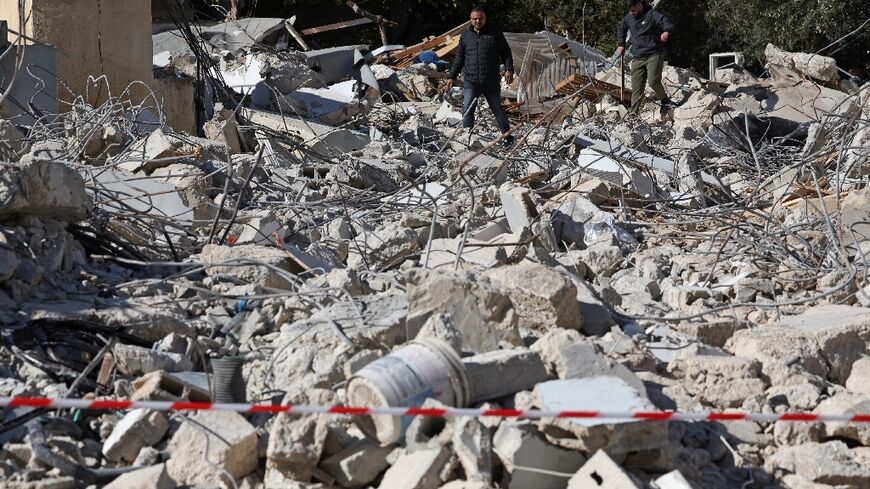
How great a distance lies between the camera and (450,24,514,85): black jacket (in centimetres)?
1133

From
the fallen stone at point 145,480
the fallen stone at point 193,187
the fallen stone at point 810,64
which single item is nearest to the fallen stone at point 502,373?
the fallen stone at point 145,480

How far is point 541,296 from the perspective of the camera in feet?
15.2

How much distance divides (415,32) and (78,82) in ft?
45.9

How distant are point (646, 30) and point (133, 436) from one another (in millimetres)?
11030

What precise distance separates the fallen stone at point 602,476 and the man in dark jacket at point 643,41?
35.6 ft

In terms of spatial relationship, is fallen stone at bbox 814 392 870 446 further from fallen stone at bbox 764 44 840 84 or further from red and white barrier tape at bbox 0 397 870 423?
fallen stone at bbox 764 44 840 84

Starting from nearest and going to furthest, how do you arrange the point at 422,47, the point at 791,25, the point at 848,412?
the point at 848,412 → the point at 422,47 → the point at 791,25

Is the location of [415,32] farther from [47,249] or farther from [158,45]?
[47,249]

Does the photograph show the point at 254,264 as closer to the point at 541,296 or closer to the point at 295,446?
the point at 541,296

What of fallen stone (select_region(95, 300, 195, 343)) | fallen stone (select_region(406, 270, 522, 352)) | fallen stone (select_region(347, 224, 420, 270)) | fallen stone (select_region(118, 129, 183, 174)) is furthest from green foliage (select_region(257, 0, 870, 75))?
fallen stone (select_region(406, 270, 522, 352))

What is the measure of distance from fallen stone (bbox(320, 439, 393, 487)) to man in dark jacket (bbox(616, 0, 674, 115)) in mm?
10791

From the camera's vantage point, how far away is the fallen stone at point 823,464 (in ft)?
12.5

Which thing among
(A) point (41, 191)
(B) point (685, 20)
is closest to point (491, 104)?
(A) point (41, 191)

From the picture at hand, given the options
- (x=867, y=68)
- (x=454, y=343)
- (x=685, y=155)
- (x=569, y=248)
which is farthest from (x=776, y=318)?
(x=867, y=68)
